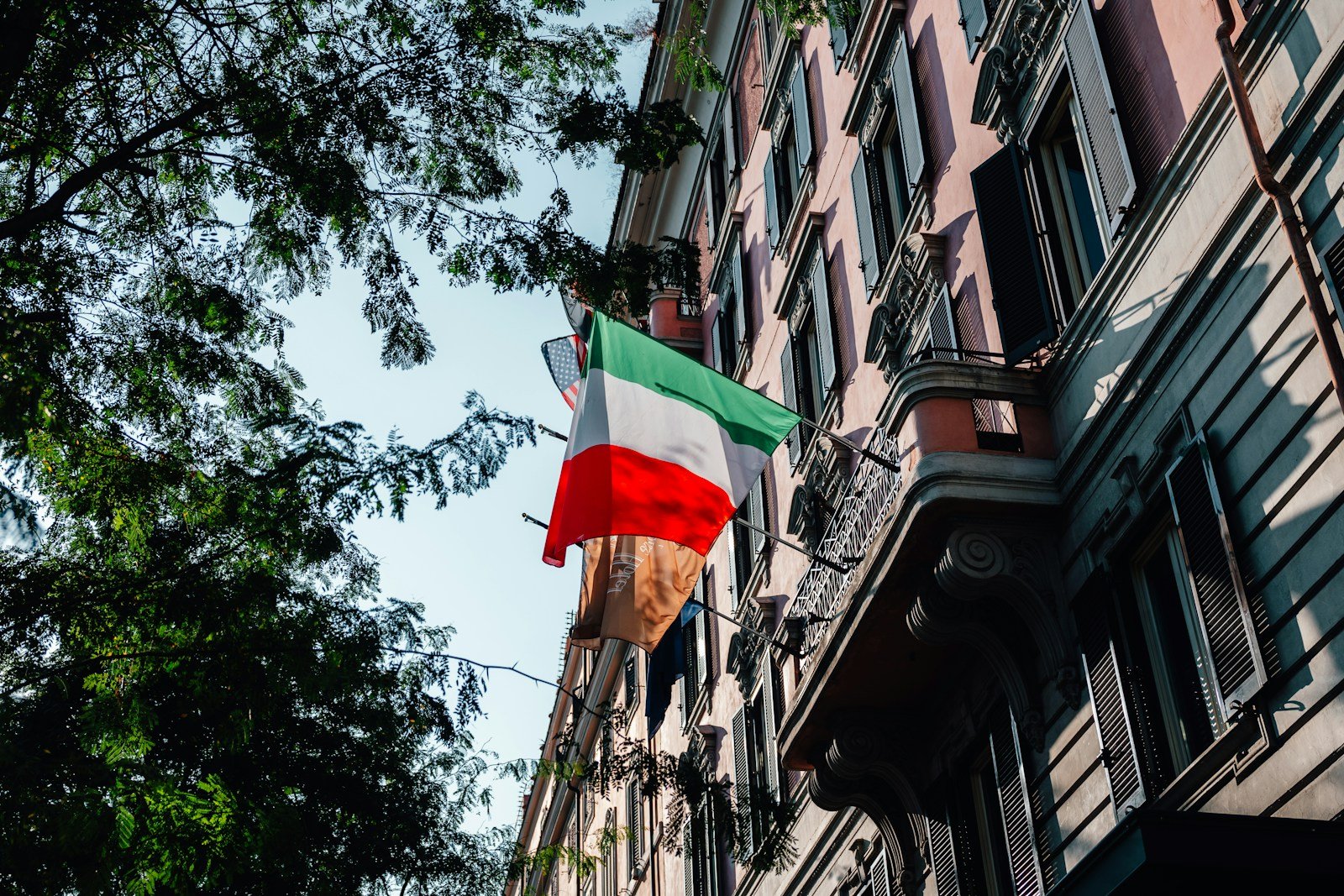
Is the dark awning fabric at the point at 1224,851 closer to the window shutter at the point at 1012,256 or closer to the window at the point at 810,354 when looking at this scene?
the window shutter at the point at 1012,256

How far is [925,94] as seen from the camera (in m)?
15.7

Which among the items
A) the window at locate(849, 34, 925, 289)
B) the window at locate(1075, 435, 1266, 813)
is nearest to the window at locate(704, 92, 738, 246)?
the window at locate(849, 34, 925, 289)

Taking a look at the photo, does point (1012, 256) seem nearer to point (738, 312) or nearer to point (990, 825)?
point (990, 825)

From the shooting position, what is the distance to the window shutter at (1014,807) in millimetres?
11242

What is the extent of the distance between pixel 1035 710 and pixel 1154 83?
16.0 feet

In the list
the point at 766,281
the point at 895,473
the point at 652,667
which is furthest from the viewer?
the point at 652,667

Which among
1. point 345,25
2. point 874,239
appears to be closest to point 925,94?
point 874,239

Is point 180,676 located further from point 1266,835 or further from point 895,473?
point 1266,835

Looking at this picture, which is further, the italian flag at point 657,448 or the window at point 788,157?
the window at point 788,157

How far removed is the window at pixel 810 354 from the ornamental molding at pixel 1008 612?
21.1ft

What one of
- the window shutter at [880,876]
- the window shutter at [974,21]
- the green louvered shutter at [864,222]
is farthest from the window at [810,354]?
the window shutter at [880,876]

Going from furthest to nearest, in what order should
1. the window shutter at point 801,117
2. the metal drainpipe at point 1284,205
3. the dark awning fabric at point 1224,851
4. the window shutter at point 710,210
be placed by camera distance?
the window shutter at point 710,210 → the window shutter at point 801,117 → the metal drainpipe at point 1284,205 → the dark awning fabric at point 1224,851

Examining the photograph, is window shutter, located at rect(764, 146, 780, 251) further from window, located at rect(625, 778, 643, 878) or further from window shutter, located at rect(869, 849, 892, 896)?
window, located at rect(625, 778, 643, 878)

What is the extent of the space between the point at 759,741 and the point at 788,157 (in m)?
8.87
